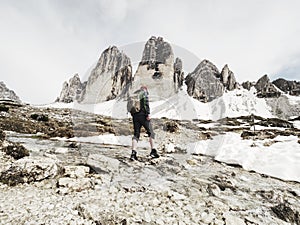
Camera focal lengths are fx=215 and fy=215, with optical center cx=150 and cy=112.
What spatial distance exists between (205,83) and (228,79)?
19.0 meters

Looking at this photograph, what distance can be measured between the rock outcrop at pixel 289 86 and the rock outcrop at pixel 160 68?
82.7m

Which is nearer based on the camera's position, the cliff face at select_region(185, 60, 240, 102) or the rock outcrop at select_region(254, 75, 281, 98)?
the rock outcrop at select_region(254, 75, 281, 98)

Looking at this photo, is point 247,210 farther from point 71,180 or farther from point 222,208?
point 71,180

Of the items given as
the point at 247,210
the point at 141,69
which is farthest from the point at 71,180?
the point at 141,69

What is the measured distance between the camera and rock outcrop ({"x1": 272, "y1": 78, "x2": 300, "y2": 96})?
160100mm

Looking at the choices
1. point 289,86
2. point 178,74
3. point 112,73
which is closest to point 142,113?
point 112,73

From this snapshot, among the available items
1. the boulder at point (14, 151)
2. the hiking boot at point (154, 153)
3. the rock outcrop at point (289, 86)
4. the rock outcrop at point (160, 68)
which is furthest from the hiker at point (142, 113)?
the rock outcrop at point (289, 86)

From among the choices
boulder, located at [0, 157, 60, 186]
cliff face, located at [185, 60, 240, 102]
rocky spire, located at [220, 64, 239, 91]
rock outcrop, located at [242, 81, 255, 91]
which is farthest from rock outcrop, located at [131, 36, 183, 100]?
boulder, located at [0, 157, 60, 186]

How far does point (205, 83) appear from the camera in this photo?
543 feet

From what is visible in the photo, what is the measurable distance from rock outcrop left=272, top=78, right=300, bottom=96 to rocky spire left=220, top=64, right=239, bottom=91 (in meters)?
37.0

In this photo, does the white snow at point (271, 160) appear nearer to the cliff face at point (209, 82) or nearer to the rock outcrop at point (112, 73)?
the rock outcrop at point (112, 73)

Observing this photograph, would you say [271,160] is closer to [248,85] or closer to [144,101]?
[144,101]

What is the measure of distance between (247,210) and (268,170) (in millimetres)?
Result: 5370

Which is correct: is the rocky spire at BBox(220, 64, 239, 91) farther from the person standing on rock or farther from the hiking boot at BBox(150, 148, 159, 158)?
the person standing on rock
